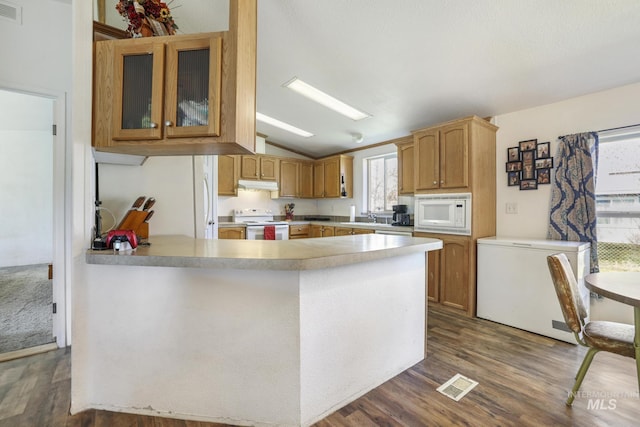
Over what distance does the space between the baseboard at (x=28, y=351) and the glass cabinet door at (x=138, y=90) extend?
6.66 ft

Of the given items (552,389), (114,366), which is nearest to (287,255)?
(114,366)

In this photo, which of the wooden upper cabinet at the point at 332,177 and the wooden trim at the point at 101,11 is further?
the wooden upper cabinet at the point at 332,177

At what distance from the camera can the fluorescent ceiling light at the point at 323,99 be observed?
11.4ft

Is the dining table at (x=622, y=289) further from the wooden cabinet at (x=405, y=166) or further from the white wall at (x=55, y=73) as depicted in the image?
the white wall at (x=55, y=73)

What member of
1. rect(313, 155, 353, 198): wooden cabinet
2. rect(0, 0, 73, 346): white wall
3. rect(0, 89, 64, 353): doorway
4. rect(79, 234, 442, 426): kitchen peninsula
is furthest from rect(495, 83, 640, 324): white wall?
rect(0, 89, 64, 353): doorway

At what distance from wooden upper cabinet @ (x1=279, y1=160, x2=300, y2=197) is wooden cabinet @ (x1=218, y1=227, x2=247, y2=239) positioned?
3.87 feet

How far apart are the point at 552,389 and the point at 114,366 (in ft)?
8.78

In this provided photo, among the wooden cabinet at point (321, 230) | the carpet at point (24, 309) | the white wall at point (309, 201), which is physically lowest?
the carpet at point (24, 309)

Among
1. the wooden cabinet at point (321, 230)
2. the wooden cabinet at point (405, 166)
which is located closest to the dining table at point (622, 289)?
the wooden cabinet at point (405, 166)

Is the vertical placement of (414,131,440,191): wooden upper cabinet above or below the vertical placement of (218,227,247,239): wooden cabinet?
above

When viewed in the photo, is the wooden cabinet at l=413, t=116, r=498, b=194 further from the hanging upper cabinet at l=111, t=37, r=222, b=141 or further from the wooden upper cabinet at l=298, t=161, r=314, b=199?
the wooden upper cabinet at l=298, t=161, r=314, b=199

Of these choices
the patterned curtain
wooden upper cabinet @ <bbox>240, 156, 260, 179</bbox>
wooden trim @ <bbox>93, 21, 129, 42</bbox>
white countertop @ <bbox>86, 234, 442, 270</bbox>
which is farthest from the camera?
wooden upper cabinet @ <bbox>240, 156, 260, 179</bbox>

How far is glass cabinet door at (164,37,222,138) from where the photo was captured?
141cm

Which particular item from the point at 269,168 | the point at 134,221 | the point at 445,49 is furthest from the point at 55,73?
the point at 269,168
